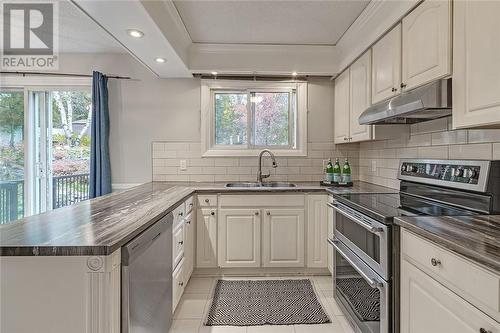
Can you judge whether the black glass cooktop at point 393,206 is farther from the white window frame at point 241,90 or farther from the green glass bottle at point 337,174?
the white window frame at point 241,90

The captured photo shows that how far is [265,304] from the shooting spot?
2.37 metres

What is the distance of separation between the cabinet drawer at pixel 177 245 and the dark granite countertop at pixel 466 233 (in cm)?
144

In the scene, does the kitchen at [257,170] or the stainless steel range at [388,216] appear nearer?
the kitchen at [257,170]

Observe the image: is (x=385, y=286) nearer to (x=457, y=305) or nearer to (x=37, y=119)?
(x=457, y=305)

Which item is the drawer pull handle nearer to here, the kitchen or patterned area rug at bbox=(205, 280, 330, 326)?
the kitchen

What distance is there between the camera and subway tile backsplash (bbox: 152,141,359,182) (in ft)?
11.2

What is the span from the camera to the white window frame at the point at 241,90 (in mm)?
3379

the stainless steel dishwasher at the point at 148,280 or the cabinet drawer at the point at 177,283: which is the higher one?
the stainless steel dishwasher at the point at 148,280

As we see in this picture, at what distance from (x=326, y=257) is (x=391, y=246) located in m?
1.46

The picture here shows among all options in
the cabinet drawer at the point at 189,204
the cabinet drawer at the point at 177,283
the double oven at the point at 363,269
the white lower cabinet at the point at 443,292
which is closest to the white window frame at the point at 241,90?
the cabinet drawer at the point at 189,204

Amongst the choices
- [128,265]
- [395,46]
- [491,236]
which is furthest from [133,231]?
[395,46]

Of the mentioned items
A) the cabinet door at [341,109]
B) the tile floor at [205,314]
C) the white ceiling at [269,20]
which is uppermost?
the white ceiling at [269,20]

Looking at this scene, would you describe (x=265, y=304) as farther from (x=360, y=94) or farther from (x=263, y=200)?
(x=360, y=94)

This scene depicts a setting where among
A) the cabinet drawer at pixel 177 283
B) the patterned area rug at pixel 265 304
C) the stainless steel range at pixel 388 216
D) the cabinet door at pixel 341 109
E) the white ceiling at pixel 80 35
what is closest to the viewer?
the stainless steel range at pixel 388 216
